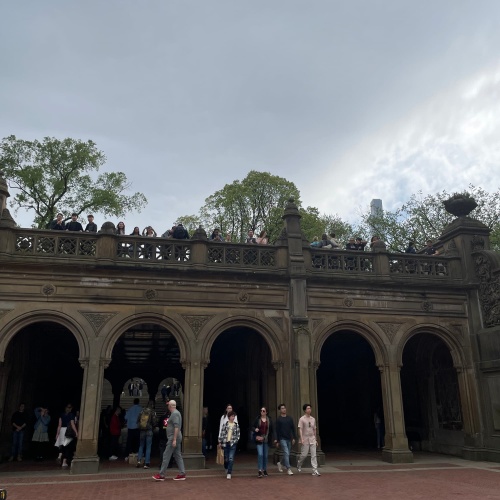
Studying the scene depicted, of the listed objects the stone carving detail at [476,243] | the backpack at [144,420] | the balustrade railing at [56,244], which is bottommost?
the backpack at [144,420]

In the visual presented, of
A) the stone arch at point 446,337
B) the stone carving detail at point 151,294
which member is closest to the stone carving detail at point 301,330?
the stone arch at point 446,337

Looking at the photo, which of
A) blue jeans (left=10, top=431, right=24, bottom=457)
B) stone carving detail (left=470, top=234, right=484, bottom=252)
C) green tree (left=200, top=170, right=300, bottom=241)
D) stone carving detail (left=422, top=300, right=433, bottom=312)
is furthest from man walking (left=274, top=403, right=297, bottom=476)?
green tree (left=200, top=170, right=300, bottom=241)

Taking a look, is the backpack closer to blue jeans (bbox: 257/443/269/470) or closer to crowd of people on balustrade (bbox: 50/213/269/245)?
blue jeans (bbox: 257/443/269/470)

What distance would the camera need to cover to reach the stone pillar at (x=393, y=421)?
14383mm

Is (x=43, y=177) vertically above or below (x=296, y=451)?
above

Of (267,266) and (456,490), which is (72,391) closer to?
(267,266)

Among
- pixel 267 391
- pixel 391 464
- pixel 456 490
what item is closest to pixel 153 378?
pixel 267 391

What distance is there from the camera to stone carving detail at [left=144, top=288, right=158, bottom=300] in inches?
560

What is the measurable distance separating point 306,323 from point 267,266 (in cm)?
219

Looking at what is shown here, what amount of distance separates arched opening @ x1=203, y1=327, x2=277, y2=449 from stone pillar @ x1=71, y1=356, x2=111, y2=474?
5.46m

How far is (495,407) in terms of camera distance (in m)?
15.0

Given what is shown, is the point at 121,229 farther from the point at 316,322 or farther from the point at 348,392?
the point at 348,392

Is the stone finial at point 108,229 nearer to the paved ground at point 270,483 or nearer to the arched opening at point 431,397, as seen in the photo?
the paved ground at point 270,483

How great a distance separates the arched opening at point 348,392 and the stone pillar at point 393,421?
3.51 metres
